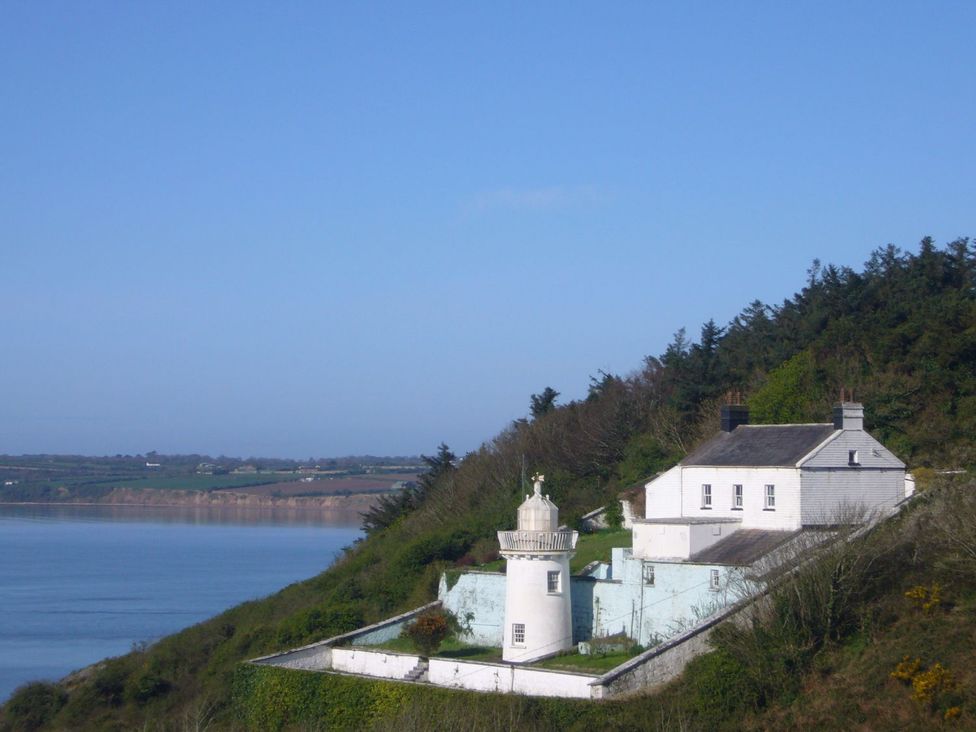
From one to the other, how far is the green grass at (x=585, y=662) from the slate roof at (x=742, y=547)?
278cm

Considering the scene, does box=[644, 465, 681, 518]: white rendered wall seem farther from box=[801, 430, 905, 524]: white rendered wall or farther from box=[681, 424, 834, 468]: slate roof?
box=[801, 430, 905, 524]: white rendered wall

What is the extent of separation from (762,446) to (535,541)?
6.56 meters

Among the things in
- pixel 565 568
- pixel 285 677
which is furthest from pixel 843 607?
pixel 285 677

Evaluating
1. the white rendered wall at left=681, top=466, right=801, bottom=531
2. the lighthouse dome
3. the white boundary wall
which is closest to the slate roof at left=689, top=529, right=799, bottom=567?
the white rendered wall at left=681, top=466, right=801, bottom=531

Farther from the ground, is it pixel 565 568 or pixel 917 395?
pixel 917 395

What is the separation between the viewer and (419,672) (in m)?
29.3

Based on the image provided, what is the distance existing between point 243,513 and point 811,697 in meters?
173

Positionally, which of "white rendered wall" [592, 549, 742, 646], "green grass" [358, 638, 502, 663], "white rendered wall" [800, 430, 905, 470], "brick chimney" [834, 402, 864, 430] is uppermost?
"brick chimney" [834, 402, 864, 430]

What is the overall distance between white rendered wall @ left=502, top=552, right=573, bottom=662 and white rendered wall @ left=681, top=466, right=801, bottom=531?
446 centimetres

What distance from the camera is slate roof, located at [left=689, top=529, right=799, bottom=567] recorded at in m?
27.6

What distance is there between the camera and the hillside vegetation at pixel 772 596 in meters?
24.5

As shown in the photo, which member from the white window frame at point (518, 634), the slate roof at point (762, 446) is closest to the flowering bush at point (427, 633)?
the white window frame at point (518, 634)

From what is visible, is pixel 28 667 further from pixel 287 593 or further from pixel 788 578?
pixel 788 578

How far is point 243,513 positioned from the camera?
19012 centimetres
